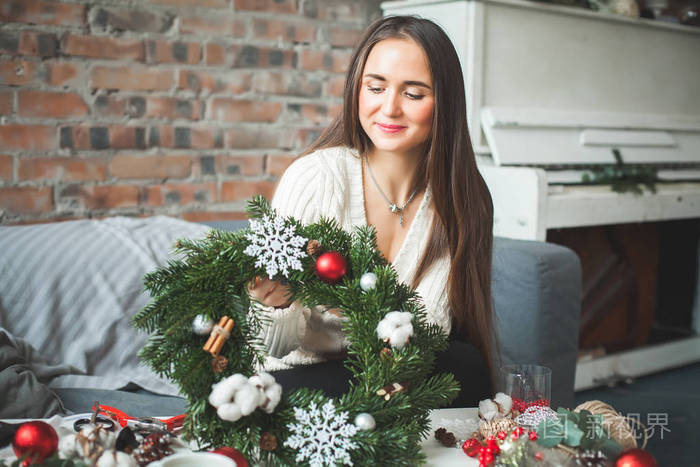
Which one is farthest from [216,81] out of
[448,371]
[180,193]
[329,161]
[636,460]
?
[636,460]

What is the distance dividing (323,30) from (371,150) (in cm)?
138

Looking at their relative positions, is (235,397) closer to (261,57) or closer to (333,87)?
(261,57)

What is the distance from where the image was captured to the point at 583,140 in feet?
8.87

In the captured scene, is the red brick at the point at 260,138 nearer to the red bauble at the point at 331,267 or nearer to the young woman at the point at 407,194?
the young woman at the point at 407,194

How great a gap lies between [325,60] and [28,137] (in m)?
1.08

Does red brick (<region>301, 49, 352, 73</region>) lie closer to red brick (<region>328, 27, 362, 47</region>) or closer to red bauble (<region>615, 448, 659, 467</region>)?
red brick (<region>328, 27, 362, 47</region>)

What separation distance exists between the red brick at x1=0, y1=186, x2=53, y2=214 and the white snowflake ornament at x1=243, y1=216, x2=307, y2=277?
4.99 feet

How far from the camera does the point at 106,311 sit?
1.66m

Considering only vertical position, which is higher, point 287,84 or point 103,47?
point 103,47

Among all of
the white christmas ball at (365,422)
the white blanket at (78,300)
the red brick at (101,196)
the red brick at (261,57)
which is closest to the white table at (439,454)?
the white christmas ball at (365,422)

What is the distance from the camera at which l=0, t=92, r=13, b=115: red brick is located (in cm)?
205

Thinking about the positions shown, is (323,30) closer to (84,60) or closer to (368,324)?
(84,60)

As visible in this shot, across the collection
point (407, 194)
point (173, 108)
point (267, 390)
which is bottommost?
point (267, 390)

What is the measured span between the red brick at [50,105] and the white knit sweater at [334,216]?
3.59 ft
